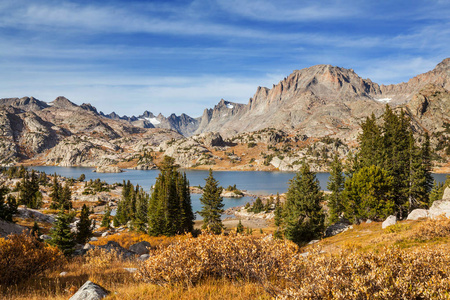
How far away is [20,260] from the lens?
11.1 metres

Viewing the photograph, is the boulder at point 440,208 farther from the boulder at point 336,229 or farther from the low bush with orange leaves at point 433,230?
the low bush with orange leaves at point 433,230

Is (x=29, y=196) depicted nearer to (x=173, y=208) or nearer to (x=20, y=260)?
(x=173, y=208)

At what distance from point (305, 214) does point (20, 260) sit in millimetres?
39286

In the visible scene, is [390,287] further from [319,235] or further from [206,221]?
[206,221]

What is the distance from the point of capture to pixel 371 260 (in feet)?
20.2

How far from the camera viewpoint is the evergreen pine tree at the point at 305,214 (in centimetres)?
4131

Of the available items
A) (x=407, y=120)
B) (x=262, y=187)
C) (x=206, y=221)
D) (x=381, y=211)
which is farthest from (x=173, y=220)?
(x=262, y=187)

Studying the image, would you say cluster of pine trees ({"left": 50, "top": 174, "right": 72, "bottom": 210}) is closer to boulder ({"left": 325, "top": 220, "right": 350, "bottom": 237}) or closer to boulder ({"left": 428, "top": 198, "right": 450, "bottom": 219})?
boulder ({"left": 325, "top": 220, "right": 350, "bottom": 237})

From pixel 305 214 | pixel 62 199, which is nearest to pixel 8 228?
pixel 305 214

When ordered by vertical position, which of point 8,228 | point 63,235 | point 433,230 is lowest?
point 8,228

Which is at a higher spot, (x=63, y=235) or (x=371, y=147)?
(x=371, y=147)

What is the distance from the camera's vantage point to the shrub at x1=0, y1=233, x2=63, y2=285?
10.7 metres

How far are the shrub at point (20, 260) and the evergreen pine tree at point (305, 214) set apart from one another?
1415 inches

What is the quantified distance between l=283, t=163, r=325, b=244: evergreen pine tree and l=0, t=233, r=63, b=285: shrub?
118 feet
